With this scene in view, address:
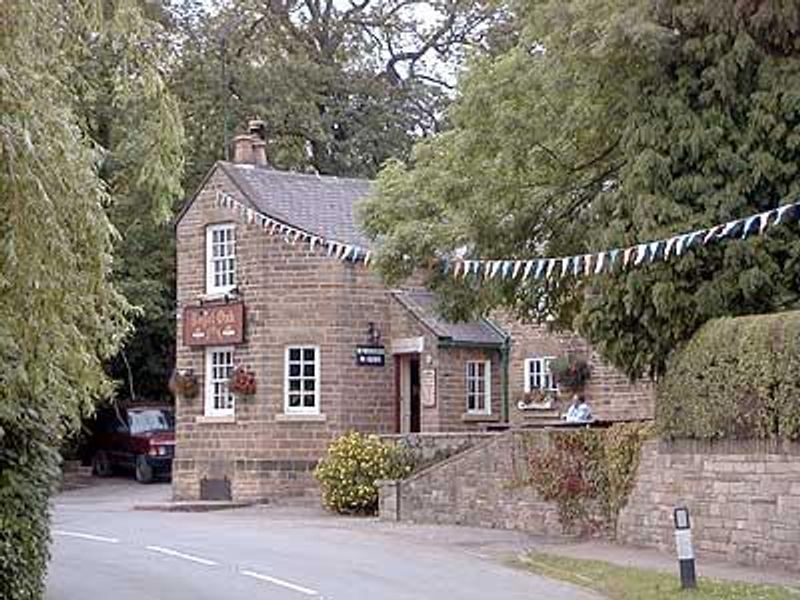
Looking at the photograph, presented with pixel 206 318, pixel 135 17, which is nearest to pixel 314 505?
pixel 206 318

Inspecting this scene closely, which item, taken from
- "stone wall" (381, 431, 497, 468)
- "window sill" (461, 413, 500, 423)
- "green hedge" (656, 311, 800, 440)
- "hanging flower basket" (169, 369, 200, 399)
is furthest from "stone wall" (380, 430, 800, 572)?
"hanging flower basket" (169, 369, 200, 399)

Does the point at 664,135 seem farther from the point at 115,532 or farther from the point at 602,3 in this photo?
the point at 115,532

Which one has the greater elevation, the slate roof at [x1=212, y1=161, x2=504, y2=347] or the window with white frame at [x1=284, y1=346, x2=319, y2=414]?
the slate roof at [x1=212, y1=161, x2=504, y2=347]

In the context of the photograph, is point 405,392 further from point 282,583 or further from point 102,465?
point 282,583

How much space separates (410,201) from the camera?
2592 cm

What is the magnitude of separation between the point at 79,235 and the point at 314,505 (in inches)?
878

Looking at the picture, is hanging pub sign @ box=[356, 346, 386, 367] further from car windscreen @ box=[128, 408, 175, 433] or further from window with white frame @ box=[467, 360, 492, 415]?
car windscreen @ box=[128, 408, 175, 433]

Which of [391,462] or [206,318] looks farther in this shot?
[206,318]

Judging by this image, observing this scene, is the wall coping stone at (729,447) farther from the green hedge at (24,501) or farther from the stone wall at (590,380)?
the stone wall at (590,380)

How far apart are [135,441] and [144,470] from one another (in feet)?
2.93

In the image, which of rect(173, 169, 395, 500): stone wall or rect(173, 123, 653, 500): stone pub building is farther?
rect(173, 123, 653, 500): stone pub building

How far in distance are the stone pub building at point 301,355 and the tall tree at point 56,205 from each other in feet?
64.3

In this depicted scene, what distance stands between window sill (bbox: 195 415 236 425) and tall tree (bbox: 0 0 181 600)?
66.9ft

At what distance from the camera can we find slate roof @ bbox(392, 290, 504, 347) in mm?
32406
